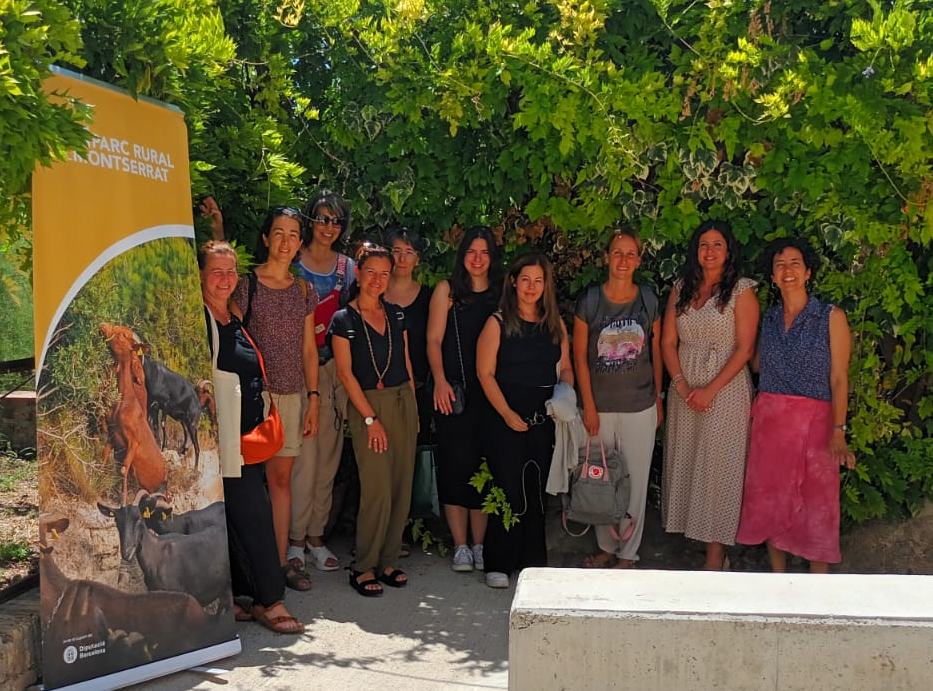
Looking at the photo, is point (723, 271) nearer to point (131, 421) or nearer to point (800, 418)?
point (800, 418)

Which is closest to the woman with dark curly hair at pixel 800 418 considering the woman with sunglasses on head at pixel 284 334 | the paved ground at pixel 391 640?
the paved ground at pixel 391 640

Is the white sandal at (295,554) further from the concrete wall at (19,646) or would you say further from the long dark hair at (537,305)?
the long dark hair at (537,305)

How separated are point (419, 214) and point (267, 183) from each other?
1.02 m

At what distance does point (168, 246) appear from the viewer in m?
4.23

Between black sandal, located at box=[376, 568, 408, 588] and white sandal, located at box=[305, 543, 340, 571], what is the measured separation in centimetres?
33

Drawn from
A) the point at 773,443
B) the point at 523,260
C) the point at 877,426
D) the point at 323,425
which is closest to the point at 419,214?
the point at 523,260

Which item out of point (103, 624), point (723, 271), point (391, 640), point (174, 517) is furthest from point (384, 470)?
point (723, 271)

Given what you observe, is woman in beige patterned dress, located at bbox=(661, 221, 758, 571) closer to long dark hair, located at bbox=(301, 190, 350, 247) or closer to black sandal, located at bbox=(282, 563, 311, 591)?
long dark hair, located at bbox=(301, 190, 350, 247)

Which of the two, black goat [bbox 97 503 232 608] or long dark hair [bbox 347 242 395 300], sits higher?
long dark hair [bbox 347 242 395 300]

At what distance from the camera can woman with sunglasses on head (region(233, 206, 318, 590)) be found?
4934 millimetres

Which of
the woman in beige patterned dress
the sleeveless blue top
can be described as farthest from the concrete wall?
the sleeveless blue top

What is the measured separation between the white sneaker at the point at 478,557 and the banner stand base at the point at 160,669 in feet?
5.27

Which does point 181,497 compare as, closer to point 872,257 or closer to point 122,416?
point 122,416

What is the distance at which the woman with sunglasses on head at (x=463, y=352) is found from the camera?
537 cm
